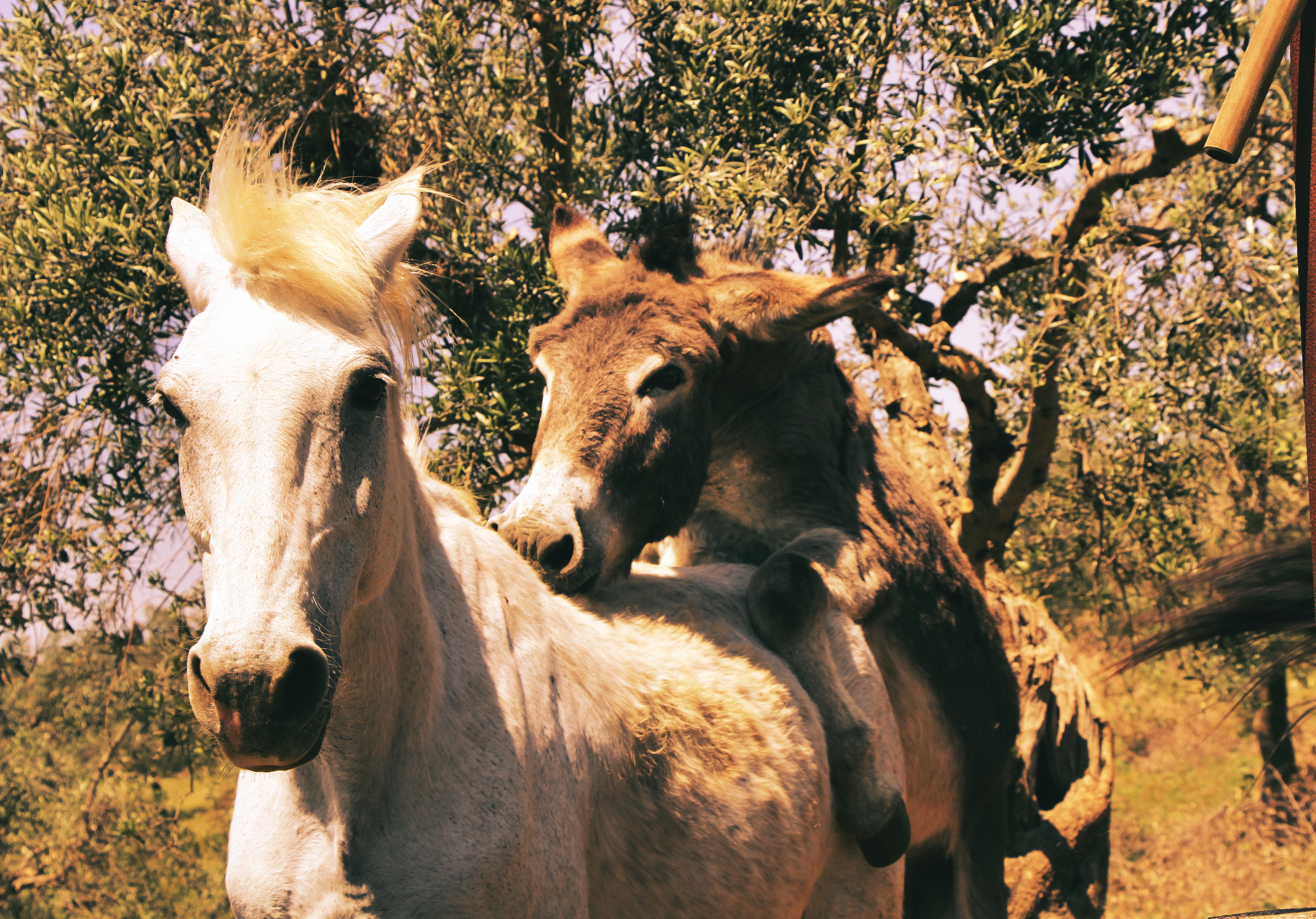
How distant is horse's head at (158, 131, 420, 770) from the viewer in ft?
5.51

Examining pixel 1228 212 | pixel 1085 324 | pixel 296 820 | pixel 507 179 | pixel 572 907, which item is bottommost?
pixel 572 907

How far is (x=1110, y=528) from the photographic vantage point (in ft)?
A: 21.7

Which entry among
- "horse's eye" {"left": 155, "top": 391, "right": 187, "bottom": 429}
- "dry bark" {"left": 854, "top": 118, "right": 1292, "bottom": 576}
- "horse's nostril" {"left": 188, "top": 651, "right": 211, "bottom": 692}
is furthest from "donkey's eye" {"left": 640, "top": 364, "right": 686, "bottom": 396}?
"horse's nostril" {"left": 188, "top": 651, "right": 211, "bottom": 692}

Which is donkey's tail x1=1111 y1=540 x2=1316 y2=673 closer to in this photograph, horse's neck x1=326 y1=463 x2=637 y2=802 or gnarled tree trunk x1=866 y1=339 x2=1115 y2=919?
horse's neck x1=326 y1=463 x2=637 y2=802

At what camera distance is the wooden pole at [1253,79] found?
1.99 metres

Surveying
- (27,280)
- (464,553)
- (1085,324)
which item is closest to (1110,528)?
(1085,324)

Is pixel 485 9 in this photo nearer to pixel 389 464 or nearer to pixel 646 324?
pixel 646 324

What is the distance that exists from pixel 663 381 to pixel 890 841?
79.0 inches

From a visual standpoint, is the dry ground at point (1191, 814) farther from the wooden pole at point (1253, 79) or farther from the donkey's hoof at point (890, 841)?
the wooden pole at point (1253, 79)

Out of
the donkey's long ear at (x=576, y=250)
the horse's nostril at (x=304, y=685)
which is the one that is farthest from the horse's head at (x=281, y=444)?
the donkey's long ear at (x=576, y=250)

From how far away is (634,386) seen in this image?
11.3 ft

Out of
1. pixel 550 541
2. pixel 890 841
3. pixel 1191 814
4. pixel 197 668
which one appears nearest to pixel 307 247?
pixel 197 668

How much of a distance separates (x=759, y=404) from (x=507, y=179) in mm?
2634

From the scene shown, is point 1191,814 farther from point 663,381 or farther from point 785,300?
point 663,381
